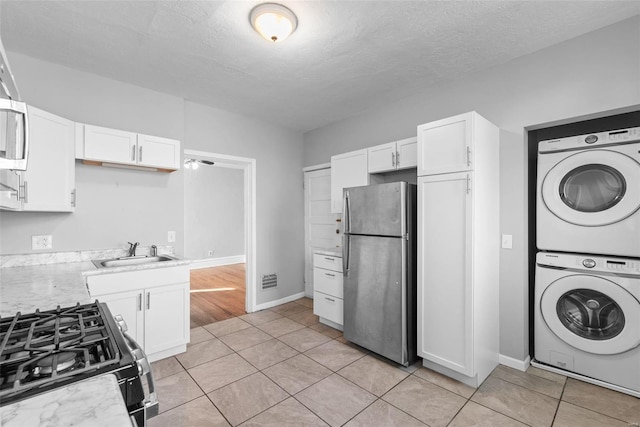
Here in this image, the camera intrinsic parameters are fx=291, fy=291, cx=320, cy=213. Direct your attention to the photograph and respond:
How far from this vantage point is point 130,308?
8.15 ft

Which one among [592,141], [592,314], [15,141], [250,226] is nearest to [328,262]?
[250,226]

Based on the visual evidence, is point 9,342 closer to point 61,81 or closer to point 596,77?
point 61,81

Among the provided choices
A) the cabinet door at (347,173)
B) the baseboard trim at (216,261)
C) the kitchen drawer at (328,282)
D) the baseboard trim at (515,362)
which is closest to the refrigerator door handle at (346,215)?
the cabinet door at (347,173)

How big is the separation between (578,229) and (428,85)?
1899 millimetres

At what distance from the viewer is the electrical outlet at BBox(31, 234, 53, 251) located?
2.53 m

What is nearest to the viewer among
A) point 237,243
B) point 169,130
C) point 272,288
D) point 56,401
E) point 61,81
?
point 56,401

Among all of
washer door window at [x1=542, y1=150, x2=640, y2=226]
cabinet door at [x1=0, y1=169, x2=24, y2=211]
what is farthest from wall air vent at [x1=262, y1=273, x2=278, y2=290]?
washer door window at [x1=542, y1=150, x2=640, y2=226]

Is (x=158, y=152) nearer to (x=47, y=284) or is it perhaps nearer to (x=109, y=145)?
(x=109, y=145)

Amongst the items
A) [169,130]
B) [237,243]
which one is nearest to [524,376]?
[169,130]

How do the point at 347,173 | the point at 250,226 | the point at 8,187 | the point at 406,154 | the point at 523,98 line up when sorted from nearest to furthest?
the point at 8,187 < the point at 523,98 < the point at 406,154 < the point at 347,173 < the point at 250,226

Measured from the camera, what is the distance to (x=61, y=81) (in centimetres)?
268

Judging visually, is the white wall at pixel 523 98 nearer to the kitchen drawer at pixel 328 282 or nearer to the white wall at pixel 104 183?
the kitchen drawer at pixel 328 282

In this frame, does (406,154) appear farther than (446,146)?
Yes

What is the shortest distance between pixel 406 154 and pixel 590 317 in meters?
2.03
